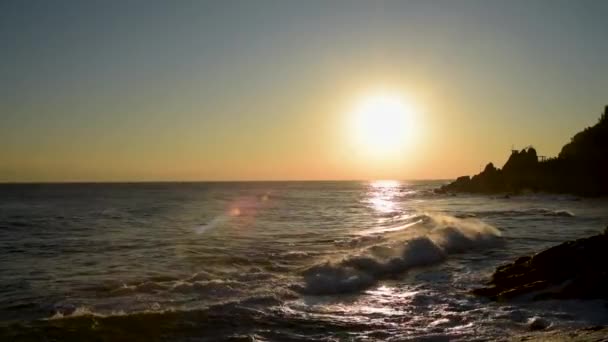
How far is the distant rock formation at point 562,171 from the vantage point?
80.6 meters

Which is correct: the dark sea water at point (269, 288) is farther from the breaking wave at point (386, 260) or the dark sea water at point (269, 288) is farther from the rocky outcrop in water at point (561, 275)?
the rocky outcrop in water at point (561, 275)

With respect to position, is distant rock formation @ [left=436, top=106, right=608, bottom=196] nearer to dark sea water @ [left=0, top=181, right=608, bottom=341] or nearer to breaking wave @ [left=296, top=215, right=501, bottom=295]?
dark sea water @ [left=0, top=181, right=608, bottom=341]

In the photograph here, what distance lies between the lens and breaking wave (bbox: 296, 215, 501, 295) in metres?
17.2

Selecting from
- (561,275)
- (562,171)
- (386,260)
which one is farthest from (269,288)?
(562,171)

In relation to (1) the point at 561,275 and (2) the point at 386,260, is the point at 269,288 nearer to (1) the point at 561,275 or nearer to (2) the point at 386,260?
(2) the point at 386,260

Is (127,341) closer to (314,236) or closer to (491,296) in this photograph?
(491,296)

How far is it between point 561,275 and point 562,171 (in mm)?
82143

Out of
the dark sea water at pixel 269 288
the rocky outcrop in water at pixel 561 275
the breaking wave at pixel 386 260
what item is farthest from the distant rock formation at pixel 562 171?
the rocky outcrop in water at pixel 561 275

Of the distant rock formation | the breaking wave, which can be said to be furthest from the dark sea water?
the distant rock formation

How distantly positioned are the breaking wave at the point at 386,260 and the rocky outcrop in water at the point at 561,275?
4.16m

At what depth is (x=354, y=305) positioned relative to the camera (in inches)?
580

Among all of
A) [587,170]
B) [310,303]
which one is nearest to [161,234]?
[310,303]

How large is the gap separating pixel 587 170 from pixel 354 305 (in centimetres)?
8120

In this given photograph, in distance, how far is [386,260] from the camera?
21109 mm
